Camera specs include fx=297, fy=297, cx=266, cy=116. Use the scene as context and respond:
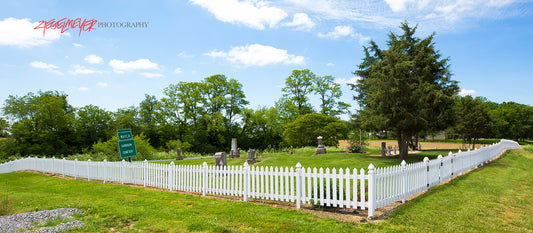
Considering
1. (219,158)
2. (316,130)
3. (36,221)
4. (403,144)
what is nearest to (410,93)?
(403,144)

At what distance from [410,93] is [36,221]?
61.7 feet

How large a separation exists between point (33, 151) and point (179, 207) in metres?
37.8

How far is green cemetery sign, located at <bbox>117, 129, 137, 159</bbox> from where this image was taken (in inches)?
514

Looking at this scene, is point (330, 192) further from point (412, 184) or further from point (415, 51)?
point (415, 51)

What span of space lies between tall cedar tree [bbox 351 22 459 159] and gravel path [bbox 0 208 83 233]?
16373mm

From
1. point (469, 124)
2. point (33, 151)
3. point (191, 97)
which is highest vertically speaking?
point (191, 97)

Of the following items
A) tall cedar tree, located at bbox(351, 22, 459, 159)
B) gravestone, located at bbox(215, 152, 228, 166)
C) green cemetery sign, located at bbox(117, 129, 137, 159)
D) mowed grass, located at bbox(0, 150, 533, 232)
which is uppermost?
tall cedar tree, located at bbox(351, 22, 459, 159)

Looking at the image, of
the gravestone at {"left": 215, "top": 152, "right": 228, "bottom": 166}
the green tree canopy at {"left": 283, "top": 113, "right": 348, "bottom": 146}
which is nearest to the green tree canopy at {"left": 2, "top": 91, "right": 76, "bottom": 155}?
the green tree canopy at {"left": 283, "top": 113, "right": 348, "bottom": 146}

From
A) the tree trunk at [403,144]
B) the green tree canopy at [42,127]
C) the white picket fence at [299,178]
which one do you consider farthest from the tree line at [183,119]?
the white picket fence at [299,178]

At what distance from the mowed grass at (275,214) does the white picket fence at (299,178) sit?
0.53m

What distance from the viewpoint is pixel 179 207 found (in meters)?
7.38

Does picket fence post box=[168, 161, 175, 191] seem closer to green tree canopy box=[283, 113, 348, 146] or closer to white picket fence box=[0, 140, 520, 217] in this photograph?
white picket fence box=[0, 140, 520, 217]

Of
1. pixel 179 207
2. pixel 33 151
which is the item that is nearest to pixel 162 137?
pixel 33 151

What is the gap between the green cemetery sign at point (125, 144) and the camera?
42.8 feet
